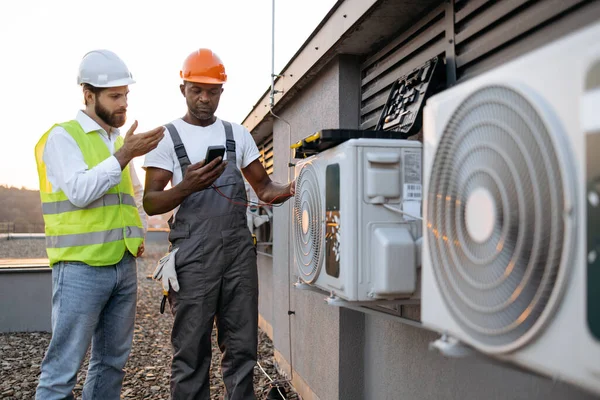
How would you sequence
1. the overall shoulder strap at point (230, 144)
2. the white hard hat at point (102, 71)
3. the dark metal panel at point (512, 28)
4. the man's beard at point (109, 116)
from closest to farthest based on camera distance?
the dark metal panel at point (512, 28)
the white hard hat at point (102, 71)
the man's beard at point (109, 116)
the overall shoulder strap at point (230, 144)

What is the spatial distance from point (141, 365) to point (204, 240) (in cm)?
291

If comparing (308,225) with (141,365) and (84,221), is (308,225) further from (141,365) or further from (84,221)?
(141,365)

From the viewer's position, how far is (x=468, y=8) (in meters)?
2.07

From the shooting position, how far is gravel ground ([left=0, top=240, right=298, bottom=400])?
4577mm

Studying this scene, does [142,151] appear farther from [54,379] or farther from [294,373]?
[294,373]

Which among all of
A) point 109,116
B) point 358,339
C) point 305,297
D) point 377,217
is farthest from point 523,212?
point 305,297

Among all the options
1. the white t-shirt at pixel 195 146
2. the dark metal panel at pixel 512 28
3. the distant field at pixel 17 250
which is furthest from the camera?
the distant field at pixel 17 250

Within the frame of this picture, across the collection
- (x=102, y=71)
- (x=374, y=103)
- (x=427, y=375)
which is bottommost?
(x=427, y=375)

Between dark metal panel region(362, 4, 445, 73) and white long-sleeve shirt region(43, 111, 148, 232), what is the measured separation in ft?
4.98

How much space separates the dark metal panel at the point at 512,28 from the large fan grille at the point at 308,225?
0.78 m

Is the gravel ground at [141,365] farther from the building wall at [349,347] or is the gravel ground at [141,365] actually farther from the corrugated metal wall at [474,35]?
the corrugated metal wall at [474,35]

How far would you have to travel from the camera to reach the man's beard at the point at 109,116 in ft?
9.75

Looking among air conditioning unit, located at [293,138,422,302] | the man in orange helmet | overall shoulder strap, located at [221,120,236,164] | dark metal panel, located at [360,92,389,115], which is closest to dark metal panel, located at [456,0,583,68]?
air conditioning unit, located at [293,138,422,302]

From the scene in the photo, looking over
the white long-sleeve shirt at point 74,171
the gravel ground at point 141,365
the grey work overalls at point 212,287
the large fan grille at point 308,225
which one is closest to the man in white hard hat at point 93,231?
the white long-sleeve shirt at point 74,171
